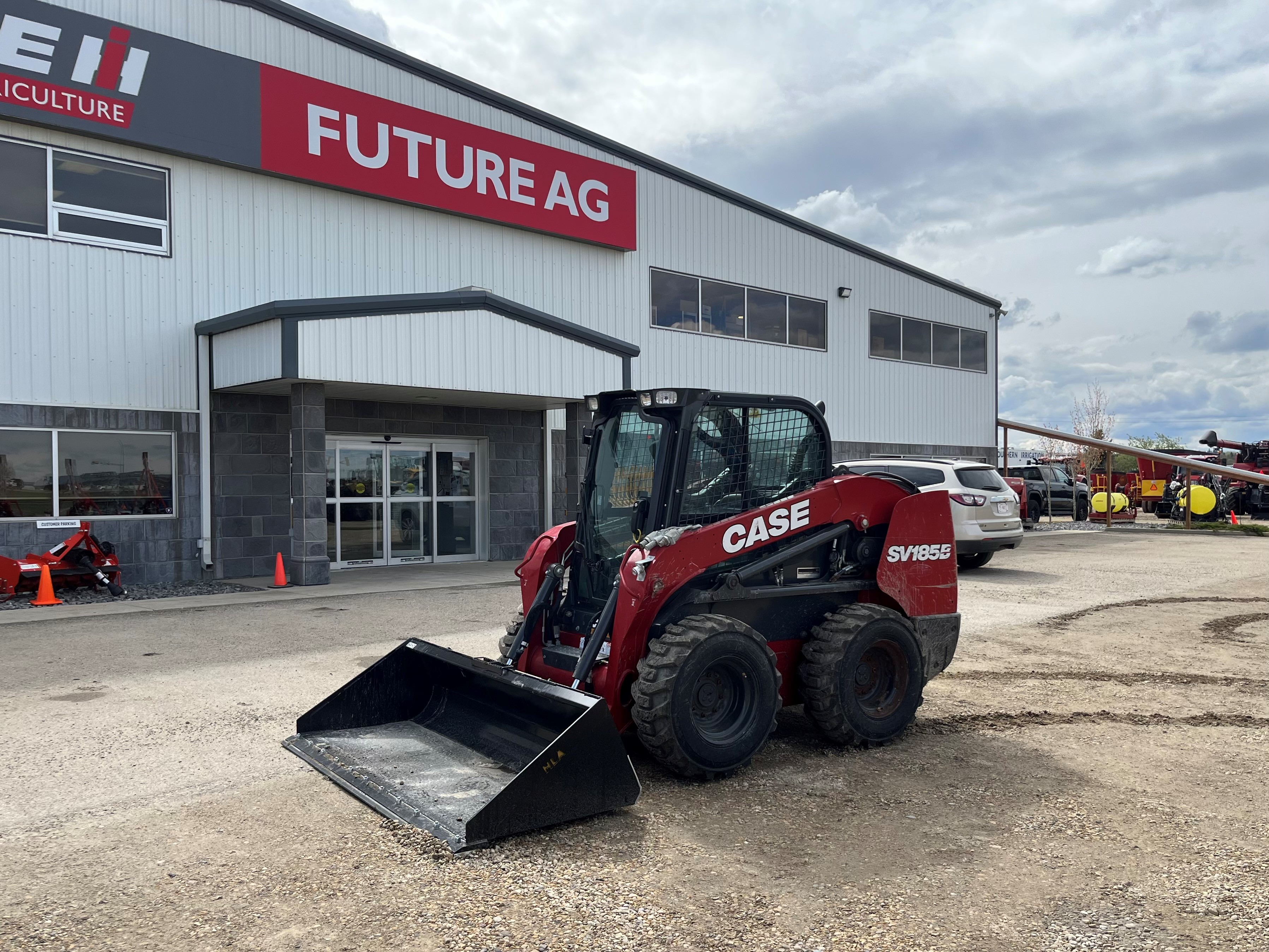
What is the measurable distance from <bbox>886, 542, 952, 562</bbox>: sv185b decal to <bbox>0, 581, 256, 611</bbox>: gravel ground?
9.52 m

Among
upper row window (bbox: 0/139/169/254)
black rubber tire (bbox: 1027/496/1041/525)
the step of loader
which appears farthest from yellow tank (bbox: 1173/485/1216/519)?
the step of loader

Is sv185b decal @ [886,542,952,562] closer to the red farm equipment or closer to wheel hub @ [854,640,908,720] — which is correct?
wheel hub @ [854,640,908,720]

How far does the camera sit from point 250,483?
14617mm

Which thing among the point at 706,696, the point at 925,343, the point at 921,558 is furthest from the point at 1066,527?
the point at 706,696

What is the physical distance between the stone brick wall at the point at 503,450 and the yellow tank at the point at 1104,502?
63.5 ft

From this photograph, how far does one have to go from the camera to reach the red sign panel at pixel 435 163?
1478cm

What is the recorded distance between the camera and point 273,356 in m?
12.9

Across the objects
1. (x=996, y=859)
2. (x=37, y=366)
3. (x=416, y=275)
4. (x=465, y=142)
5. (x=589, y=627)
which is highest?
(x=465, y=142)

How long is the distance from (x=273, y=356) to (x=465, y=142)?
234 inches

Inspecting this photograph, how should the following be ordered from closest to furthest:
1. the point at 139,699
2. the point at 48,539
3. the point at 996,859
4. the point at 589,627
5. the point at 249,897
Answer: the point at 249,897
the point at 996,859
the point at 589,627
the point at 139,699
the point at 48,539

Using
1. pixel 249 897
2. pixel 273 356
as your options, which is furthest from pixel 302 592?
pixel 249 897

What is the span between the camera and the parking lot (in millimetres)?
3533

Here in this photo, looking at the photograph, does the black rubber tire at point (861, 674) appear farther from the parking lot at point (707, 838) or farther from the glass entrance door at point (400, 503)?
the glass entrance door at point (400, 503)

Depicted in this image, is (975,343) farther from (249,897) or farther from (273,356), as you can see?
(249,897)
